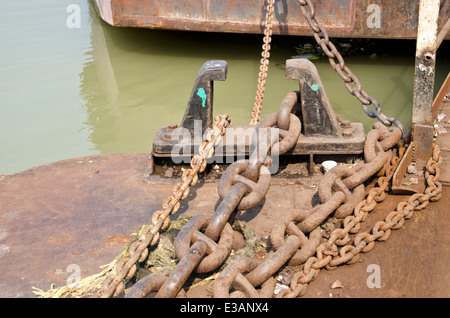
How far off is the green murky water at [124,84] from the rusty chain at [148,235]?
7.99 feet

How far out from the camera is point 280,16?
579 centimetres

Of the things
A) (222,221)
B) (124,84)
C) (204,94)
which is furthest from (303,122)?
(124,84)

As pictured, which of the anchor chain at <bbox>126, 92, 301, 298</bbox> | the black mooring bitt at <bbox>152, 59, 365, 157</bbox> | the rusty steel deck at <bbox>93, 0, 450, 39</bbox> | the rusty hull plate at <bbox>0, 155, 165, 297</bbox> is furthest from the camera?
the rusty steel deck at <bbox>93, 0, 450, 39</bbox>

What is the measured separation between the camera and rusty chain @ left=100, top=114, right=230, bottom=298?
200 cm

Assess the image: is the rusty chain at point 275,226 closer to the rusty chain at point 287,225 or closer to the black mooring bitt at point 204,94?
the rusty chain at point 287,225

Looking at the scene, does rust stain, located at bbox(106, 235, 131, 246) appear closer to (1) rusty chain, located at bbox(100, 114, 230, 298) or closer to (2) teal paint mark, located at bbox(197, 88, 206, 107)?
(1) rusty chain, located at bbox(100, 114, 230, 298)

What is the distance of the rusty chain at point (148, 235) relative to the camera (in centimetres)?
200

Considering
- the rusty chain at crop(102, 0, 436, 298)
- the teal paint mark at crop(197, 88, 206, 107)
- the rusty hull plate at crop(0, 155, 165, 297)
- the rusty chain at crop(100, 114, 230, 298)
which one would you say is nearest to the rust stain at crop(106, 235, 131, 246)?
the rusty hull plate at crop(0, 155, 165, 297)

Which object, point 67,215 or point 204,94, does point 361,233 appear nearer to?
point 204,94

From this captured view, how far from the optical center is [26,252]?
8.05 feet

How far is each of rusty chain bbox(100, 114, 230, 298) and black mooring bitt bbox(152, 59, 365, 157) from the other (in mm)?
188
